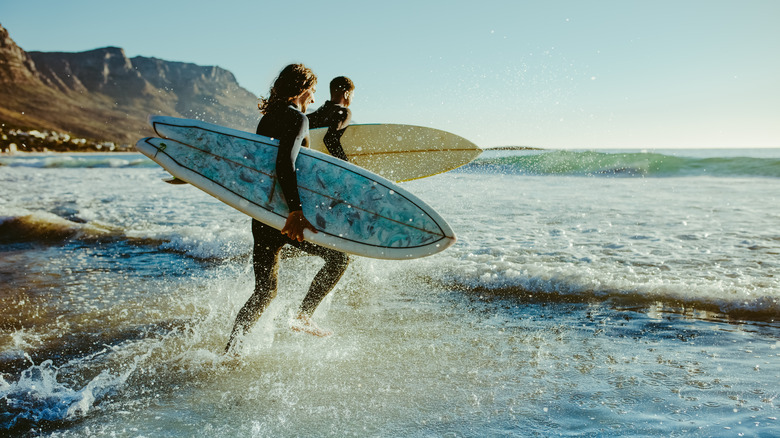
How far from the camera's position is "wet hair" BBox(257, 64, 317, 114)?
107 inches

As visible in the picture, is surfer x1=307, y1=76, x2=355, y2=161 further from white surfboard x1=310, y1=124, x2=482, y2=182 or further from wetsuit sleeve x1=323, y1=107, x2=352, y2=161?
white surfboard x1=310, y1=124, x2=482, y2=182

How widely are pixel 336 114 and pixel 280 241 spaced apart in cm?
116

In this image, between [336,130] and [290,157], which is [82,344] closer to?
[290,157]

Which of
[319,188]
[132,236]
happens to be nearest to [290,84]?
[319,188]

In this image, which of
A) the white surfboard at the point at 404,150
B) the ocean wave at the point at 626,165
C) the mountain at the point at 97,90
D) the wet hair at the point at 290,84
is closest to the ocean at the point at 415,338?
the white surfboard at the point at 404,150

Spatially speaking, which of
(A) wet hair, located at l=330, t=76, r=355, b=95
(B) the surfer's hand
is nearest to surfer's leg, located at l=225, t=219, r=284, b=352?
(B) the surfer's hand

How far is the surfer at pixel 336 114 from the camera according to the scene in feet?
11.4

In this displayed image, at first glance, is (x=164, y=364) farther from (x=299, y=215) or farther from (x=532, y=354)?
(x=532, y=354)

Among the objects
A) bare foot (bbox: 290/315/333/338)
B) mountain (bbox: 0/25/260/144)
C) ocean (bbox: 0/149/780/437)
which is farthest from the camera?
mountain (bbox: 0/25/260/144)

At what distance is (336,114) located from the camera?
351 cm

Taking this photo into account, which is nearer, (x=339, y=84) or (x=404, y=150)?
(x=339, y=84)

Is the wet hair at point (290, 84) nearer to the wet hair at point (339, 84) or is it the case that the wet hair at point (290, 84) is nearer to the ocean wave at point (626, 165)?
the wet hair at point (339, 84)

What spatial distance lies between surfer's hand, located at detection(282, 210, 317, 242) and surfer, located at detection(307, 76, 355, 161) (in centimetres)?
89

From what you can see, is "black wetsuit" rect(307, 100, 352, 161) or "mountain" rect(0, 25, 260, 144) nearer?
"black wetsuit" rect(307, 100, 352, 161)
